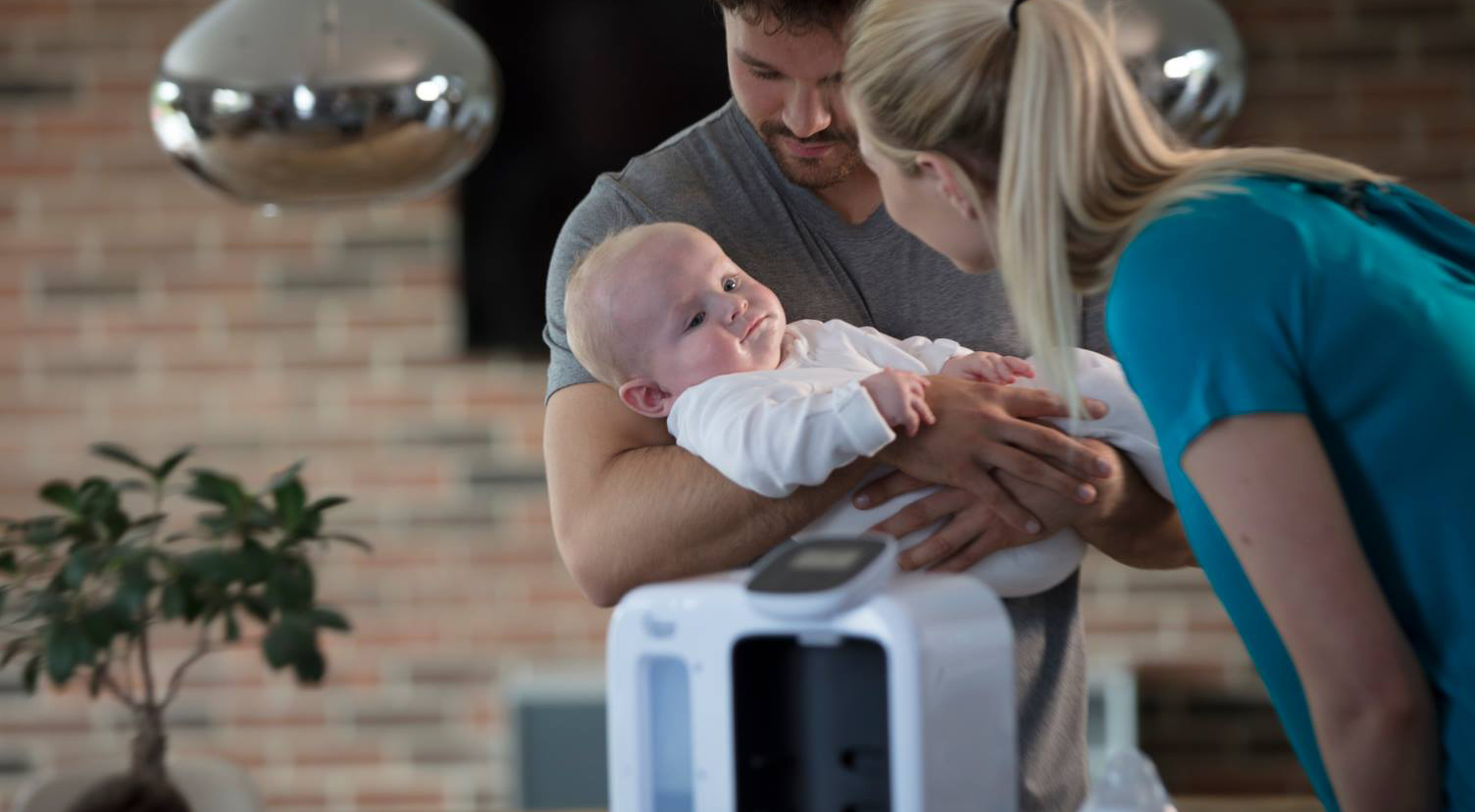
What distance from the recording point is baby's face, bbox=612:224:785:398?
1.59 m

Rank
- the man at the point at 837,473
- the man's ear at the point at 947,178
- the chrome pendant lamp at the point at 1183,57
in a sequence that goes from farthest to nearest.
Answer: the chrome pendant lamp at the point at 1183,57, the man at the point at 837,473, the man's ear at the point at 947,178

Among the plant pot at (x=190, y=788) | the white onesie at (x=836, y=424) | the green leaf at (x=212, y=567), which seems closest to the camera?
the white onesie at (x=836, y=424)

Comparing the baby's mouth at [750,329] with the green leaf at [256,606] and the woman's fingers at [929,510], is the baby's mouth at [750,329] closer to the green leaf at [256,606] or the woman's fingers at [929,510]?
the woman's fingers at [929,510]

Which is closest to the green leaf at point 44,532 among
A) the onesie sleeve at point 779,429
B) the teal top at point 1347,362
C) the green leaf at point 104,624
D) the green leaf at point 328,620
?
the green leaf at point 104,624

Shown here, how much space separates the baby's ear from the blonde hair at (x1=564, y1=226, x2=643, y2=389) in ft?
0.04

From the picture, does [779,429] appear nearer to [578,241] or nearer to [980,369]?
[980,369]

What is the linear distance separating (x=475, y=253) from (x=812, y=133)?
204 cm

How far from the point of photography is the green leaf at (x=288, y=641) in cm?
246

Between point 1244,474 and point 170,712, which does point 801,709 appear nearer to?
point 1244,474

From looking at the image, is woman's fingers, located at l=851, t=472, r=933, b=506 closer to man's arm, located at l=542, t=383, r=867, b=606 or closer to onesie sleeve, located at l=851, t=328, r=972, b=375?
man's arm, located at l=542, t=383, r=867, b=606

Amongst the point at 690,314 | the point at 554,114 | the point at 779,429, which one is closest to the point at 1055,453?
the point at 779,429

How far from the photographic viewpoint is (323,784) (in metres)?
3.70

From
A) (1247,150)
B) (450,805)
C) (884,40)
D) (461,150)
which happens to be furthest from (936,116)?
(450,805)

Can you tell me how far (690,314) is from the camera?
1605 mm
